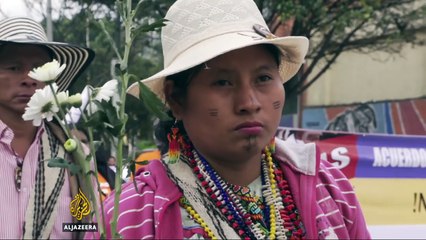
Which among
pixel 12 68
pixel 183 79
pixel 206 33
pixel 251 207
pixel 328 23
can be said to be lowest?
pixel 251 207

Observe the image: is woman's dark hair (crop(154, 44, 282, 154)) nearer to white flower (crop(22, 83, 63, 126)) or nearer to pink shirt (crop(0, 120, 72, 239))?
white flower (crop(22, 83, 63, 126))

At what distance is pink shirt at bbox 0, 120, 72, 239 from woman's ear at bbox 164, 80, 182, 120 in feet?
1.89

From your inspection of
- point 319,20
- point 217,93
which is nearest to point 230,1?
point 217,93

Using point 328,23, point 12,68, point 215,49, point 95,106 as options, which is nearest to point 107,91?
point 95,106

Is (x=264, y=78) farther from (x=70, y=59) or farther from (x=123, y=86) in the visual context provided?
(x=70, y=59)

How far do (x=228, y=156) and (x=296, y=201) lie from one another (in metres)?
0.24

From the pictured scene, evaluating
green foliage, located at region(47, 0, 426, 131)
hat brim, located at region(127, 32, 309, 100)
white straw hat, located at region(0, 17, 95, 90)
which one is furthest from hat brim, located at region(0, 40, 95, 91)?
green foliage, located at region(47, 0, 426, 131)

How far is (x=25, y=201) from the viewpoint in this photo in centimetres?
201

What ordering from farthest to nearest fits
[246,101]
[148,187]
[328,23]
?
[328,23] → [148,187] → [246,101]

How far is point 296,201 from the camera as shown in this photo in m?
1.70

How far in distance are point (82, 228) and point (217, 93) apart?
0.68 m

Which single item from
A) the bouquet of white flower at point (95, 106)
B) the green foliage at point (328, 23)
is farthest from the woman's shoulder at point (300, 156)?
the green foliage at point (328, 23)

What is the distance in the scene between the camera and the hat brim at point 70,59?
2.32m

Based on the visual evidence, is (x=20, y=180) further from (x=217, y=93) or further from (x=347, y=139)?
(x=347, y=139)
